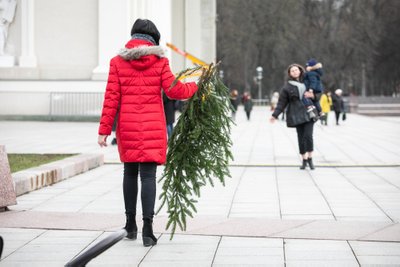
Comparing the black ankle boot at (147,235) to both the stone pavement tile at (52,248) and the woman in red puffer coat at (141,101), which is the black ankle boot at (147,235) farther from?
the stone pavement tile at (52,248)

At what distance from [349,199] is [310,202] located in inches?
23.1

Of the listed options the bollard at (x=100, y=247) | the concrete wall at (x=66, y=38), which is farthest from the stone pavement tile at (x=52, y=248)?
the concrete wall at (x=66, y=38)

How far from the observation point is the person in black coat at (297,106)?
13461 millimetres

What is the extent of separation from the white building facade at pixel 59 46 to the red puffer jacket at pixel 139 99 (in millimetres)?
27914

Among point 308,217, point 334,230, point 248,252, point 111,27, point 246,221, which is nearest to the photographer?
point 248,252

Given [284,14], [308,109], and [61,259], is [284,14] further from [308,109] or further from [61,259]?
[61,259]

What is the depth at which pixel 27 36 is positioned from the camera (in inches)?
1427

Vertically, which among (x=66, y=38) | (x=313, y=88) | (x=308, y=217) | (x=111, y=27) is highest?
(x=111, y=27)

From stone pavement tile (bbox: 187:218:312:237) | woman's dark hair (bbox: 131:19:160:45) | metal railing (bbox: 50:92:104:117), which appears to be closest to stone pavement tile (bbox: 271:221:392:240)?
stone pavement tile (bbox: 187:218:312:237)

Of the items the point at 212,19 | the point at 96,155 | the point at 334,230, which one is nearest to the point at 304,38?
the point at 212,19

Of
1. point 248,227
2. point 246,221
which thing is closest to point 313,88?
point 246,221

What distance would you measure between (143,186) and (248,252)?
3.62 ft

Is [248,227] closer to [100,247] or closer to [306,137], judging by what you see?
[100,247]

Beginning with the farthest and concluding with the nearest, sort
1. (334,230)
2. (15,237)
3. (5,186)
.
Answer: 1. (5,186)
2. (334,230)
3. (15,237)
